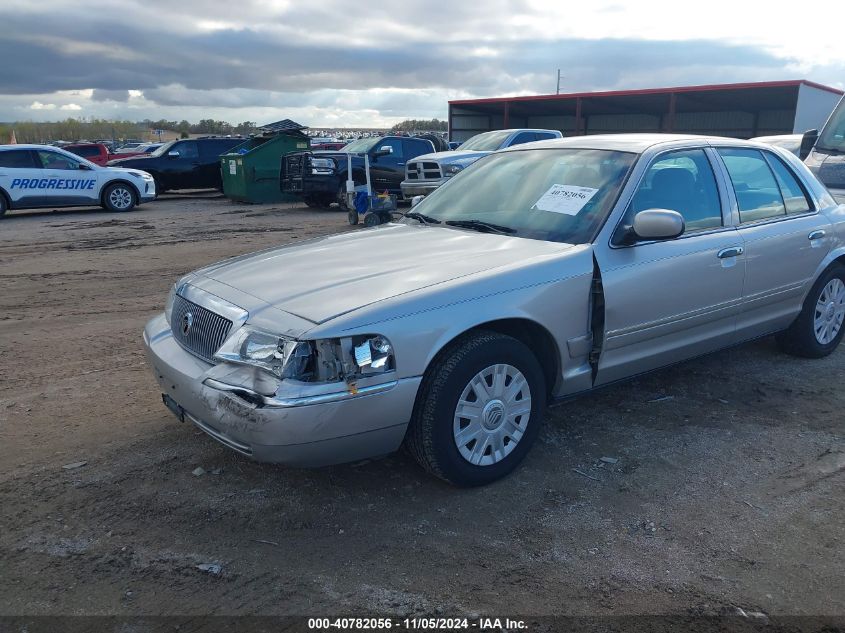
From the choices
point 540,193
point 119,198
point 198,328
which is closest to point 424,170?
point 119,198

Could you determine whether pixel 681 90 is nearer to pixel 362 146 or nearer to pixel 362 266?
pixel 362 146

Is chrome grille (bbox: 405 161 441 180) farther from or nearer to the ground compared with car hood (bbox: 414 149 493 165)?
nearer to the ground

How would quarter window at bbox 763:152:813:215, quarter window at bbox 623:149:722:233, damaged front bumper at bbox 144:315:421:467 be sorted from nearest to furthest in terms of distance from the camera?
damaged front bumper at bbox 144:315:421:467, quarter window at bbox 623:149:722:233, quarter window at bbox 763:152:813:215

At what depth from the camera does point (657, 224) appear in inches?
150

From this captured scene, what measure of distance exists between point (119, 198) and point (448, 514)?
53.0 ft

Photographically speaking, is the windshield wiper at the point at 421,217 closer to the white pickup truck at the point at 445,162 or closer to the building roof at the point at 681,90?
the white pickup truck at the point at 445,162

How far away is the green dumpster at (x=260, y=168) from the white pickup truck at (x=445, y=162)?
17.0 ft

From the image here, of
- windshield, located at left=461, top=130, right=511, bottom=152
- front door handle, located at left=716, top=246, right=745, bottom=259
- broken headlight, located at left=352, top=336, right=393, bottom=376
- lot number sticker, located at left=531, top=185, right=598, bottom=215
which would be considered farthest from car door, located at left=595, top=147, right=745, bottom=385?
windshield, located at left=461, top=130, right=511, bottom=152

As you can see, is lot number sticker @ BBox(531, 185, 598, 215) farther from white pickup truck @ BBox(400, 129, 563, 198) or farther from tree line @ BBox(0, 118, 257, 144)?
tree line @ BBox(0, 118, 257, 144)

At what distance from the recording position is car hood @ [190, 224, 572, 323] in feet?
10.9

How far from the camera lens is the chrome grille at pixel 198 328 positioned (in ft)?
11.2

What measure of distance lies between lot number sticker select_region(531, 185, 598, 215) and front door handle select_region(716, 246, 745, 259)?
94 centimetres

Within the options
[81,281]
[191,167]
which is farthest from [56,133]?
[81,281]

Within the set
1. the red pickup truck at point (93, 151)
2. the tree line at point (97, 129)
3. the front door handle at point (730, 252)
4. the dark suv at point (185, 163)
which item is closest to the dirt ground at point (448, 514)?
the front door handle at point (730, 252)
